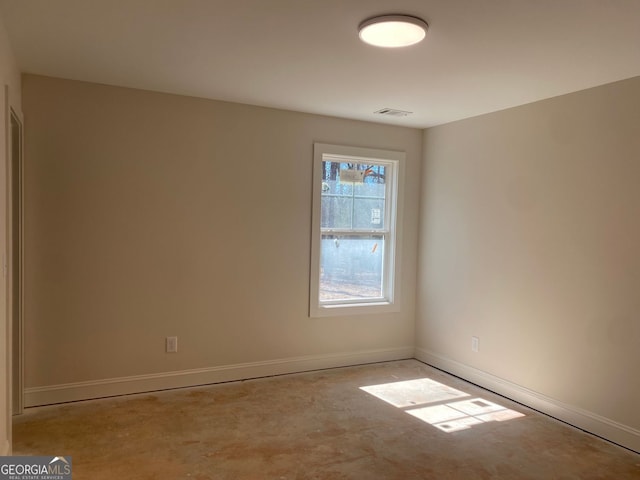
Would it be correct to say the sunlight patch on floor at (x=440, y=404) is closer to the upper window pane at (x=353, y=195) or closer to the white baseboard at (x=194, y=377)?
the white baseboard at (x=194, y=377)

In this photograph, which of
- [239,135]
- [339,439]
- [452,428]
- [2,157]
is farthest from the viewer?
[239,135]

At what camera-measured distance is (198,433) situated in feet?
9.62

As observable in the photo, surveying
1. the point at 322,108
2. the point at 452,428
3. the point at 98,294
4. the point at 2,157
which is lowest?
the point at 452,428

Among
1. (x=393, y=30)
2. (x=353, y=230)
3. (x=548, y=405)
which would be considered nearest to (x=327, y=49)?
(x=393, y=30)

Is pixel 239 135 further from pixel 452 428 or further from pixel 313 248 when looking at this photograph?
pixel 452 428

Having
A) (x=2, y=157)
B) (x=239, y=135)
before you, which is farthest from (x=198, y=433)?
(x=239, y=135)

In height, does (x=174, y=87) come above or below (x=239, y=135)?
above

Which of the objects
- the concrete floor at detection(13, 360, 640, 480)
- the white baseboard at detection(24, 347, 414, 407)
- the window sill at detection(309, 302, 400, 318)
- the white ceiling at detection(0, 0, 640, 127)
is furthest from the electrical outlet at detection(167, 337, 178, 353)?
the white ceiling at detection(0, 0, 640, 127)

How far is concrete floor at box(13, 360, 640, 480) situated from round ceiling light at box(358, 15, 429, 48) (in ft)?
7.54

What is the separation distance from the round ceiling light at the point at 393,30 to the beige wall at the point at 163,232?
1.80 meters

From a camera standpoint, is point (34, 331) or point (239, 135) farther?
point (239, 135)

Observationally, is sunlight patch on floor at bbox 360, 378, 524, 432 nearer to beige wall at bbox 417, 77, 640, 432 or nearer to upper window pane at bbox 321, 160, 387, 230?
beige wall at bbox 417, 77, 640, 432

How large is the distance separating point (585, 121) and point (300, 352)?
292cm

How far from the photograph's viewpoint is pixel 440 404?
3.55 metres
